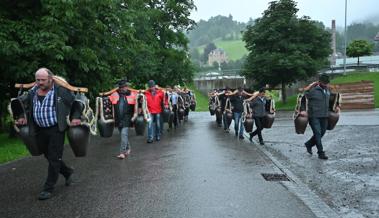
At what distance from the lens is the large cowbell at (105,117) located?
11.0 meters

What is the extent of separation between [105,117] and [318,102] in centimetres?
479

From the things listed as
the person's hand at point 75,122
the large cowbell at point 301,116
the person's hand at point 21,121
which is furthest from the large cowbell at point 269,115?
the person's hand at point 21,121

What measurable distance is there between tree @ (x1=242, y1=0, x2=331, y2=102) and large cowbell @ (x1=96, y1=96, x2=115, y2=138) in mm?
26925

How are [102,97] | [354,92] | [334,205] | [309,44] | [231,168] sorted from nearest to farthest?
[334,205]
[231,168]
[102,97]
[354,92]
[309,44]

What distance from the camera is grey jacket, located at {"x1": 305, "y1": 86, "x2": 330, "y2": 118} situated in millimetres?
11383

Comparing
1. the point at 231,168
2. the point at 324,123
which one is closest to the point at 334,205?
the point at 231,168

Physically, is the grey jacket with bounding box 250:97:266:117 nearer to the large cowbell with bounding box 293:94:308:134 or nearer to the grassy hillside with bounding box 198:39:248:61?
the large cowbell with bounding box 293:94:308:134

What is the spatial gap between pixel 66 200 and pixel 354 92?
2859 centimetres

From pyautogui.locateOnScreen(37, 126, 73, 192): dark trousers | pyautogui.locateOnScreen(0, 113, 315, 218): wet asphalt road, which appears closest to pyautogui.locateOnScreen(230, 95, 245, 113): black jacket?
pyautogui.locateOnScreen(0, 113, 315, 218): wet asphalt road

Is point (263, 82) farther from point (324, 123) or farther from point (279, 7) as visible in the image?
point (324, 123)

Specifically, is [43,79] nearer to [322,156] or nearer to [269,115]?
[322,156]

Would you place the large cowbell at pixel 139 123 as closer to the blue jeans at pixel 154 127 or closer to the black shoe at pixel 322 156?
the blue jeans at pixel 154 127

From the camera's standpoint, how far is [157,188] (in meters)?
7.88

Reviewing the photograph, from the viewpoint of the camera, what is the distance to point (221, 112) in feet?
71.9
